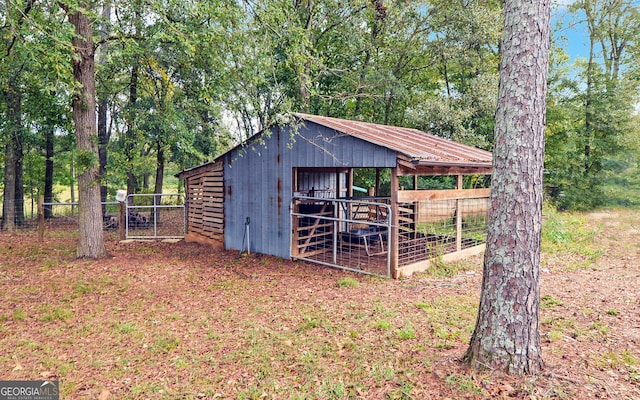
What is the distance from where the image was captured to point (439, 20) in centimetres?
1437

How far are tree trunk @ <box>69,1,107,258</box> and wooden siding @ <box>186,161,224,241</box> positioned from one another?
2.68m

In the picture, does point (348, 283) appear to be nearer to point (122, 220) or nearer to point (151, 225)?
point (122, 220)

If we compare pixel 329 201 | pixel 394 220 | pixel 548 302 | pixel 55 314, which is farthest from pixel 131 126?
pixel 548 302

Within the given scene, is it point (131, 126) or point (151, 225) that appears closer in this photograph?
point (131, 126)

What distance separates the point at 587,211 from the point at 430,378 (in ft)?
60.3

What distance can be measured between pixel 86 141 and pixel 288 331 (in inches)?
237

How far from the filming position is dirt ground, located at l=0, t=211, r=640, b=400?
3180mm

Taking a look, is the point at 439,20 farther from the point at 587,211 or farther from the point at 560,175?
the point at 587,211

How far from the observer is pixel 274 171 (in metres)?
8.70

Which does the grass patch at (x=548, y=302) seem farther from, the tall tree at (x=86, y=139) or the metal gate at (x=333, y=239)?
the tall tree at (x=86, y=139)

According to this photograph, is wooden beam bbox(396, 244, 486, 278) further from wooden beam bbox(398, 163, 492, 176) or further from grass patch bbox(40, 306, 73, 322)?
grass patch bbox(40, 306, 73, 322)

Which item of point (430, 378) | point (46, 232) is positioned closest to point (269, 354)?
point (430, 378)

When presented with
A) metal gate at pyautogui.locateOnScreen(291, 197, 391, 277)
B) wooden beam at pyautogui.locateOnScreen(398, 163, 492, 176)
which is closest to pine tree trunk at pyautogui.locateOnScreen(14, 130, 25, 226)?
metal gate at pyautogui.locateOnScreen(291, 197, 391, 277)

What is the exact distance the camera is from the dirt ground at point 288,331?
3.18m
